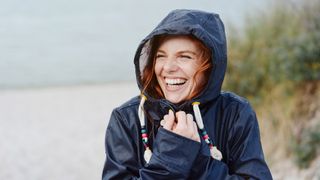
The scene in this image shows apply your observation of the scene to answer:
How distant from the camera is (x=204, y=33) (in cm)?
230

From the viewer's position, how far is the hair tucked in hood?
90.6 inches

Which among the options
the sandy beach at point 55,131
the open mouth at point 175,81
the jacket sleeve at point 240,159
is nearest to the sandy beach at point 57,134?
the sandy beach at point 55,131

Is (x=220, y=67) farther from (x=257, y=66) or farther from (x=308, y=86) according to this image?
(x=257, y=66)

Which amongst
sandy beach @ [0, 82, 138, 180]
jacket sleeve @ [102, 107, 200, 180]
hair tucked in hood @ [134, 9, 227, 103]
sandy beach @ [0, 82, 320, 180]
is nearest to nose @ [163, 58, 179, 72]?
hair tucked in hood @ [134, 9, 227, 103]

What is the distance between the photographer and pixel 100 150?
805 centimetres

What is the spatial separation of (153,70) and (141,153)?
0.35 meters

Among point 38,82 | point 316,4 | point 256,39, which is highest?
point 316,4

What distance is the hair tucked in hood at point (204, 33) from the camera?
2.30m

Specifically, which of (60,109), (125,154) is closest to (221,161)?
(125,154)

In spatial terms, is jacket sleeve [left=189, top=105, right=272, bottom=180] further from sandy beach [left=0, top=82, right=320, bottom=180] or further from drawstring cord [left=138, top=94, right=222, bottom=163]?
sandy beach [left=0, top=82, right=320, bottom=180]

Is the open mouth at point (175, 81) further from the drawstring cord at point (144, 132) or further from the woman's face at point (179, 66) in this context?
the drawstring cord at point (144, 132)

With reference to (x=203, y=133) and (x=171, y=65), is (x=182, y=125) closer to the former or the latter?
(x=203, y=133)

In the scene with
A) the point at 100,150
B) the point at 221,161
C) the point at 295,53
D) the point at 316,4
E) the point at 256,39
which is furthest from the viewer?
the point at 100,150

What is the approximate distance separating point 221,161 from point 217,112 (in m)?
0.21
